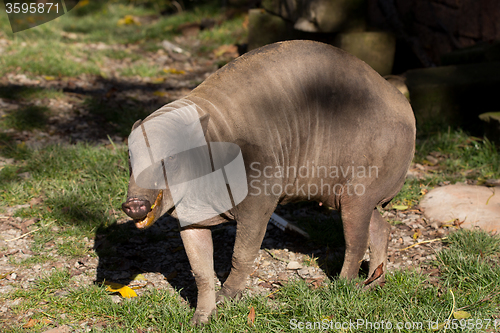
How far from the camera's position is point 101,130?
541cm

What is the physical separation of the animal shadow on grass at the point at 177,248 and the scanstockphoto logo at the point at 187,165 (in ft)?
2.71

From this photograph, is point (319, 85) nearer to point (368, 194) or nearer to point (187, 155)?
point (368, 194)

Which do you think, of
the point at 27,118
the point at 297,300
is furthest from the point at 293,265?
the point at 27,118

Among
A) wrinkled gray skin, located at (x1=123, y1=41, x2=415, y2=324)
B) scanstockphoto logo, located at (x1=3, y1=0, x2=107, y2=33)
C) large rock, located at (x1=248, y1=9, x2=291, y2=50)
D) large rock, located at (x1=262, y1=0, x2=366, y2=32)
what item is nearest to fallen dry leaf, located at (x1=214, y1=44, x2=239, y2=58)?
large rock, located at (x1=248, y1=9, x2=291, y2=50)

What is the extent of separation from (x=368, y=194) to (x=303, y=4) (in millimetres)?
3702

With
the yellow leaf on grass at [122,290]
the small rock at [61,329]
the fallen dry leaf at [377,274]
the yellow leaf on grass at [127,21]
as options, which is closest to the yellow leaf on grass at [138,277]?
the yellow leaf on grass at [122,290]

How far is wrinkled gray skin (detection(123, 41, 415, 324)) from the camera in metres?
2.71

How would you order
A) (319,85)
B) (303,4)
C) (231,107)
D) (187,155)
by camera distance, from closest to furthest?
(187,155)
(231,107)
(319,85)
(303,4)

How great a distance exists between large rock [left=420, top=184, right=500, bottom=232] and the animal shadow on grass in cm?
85

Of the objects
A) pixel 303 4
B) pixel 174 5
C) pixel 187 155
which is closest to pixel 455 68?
pixel 303 4

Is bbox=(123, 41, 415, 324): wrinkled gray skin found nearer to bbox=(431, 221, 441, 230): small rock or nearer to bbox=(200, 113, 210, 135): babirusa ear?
bbox=(200, 113, 210, 135): babirusa ear

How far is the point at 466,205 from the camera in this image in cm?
397

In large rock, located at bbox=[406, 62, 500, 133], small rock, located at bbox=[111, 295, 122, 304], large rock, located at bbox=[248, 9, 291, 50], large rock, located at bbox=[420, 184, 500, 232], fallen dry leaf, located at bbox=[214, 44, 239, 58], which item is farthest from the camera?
fallen dry leaf, located at bbox=[214, 44, 239, 58]

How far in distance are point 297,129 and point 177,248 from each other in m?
1.59
